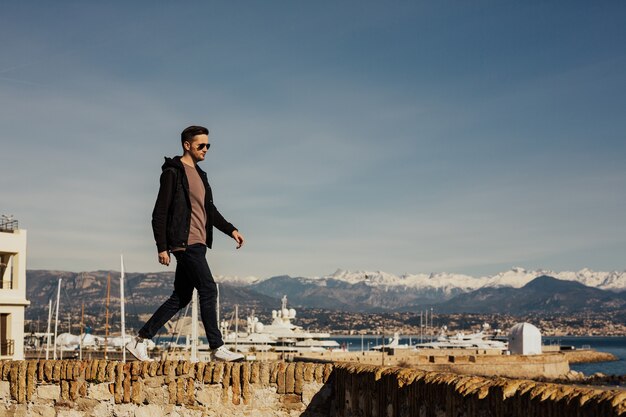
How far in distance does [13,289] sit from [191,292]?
30052 mm

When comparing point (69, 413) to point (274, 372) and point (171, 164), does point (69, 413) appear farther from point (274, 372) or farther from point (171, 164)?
point (171, 164)

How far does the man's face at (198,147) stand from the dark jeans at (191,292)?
0.89 meters

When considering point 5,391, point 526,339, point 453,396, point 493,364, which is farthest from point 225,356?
point 526,339

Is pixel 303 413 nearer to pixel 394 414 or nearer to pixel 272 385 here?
pixel 272 385

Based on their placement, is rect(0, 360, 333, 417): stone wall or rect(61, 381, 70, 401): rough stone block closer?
rect(0, 360, 333, 417): stone wall

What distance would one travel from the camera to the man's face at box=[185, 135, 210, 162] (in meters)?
8.83

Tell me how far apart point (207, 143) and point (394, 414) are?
11.1ft

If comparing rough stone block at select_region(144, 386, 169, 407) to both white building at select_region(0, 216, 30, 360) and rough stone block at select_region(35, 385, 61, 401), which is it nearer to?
rough stone block at select_region(35, 385, 61, 401)

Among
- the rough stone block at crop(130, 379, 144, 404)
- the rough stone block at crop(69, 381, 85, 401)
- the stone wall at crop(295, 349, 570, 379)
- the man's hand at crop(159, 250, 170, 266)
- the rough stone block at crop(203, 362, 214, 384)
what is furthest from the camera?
the stone wall at crop(295, 349, 570, 379)

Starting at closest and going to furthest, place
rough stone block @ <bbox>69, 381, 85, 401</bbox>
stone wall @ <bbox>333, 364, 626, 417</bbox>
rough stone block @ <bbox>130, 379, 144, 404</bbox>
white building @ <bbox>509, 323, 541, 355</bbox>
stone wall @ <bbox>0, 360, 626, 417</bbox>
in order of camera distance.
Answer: stone wall @ <bbox>333, 364, 626, 417</bbox>, stone wall @ <bbox>0, 360, 626, 417</bbox>, rough stone block @ <bbox>130, 379, 144, 404</bbox>, rough stone block @ <bbox>69, 381, 85, 401</bbox>, white building @ <bbox>509, 323, 541, 355</bbox>

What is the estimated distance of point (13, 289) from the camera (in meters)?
36.6

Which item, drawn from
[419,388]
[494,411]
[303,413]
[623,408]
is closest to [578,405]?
[623,408]

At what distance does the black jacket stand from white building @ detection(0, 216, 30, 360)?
2906 cm

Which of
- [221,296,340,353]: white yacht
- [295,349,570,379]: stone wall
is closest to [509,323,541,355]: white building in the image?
[295,349,570,379]: stone wall
